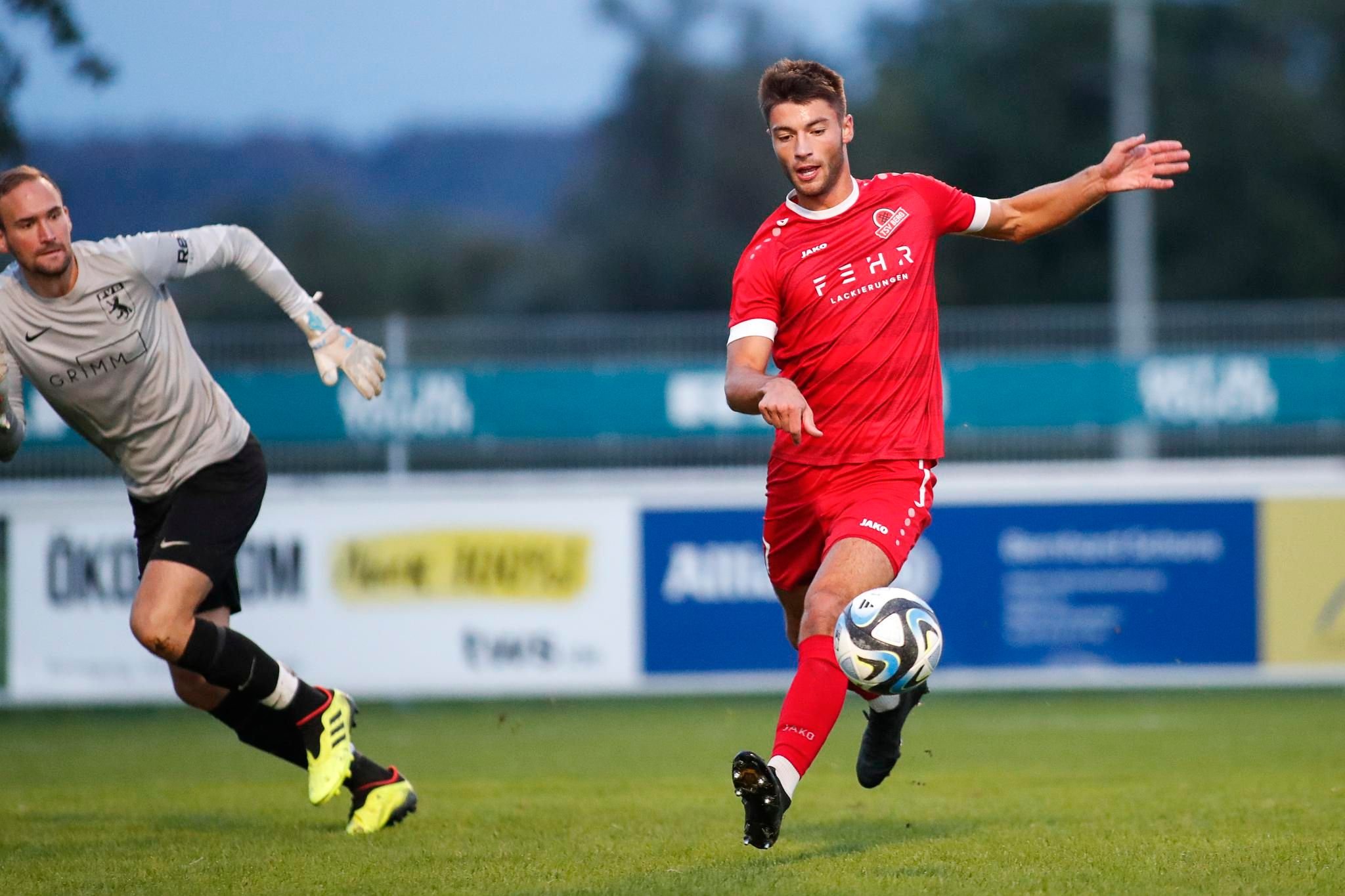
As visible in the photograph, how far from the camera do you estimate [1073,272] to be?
109ft

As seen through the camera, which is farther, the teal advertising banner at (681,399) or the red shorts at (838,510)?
the teal advertising banner at (681,399)

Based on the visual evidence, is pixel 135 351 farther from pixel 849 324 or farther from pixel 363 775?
pixel 849 324

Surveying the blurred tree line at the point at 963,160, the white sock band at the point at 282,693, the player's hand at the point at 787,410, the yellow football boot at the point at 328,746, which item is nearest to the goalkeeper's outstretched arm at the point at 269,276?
the white sock band at the point at 282,693

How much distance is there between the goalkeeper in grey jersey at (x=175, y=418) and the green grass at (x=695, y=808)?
1.53 feet

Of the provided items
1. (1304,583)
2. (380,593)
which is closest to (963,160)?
(1304,583)

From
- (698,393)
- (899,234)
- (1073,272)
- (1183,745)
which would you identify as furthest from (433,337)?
(1073,272)

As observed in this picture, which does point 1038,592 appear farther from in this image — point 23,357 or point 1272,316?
point 23,357

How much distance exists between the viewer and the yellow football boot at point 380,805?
6.78m

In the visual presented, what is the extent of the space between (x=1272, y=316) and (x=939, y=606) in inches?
149

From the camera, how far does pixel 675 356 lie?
13.6 m

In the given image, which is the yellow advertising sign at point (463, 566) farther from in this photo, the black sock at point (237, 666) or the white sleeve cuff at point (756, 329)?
the white sleeve cuff at point (756, 329)

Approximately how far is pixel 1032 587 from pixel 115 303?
7396mm

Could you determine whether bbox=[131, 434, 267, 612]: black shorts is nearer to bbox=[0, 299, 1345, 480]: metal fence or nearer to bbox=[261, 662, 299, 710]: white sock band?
bbox=[261, 662, 299, 710]: white sock band

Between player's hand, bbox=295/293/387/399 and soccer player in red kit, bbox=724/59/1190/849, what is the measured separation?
141 centimetres
